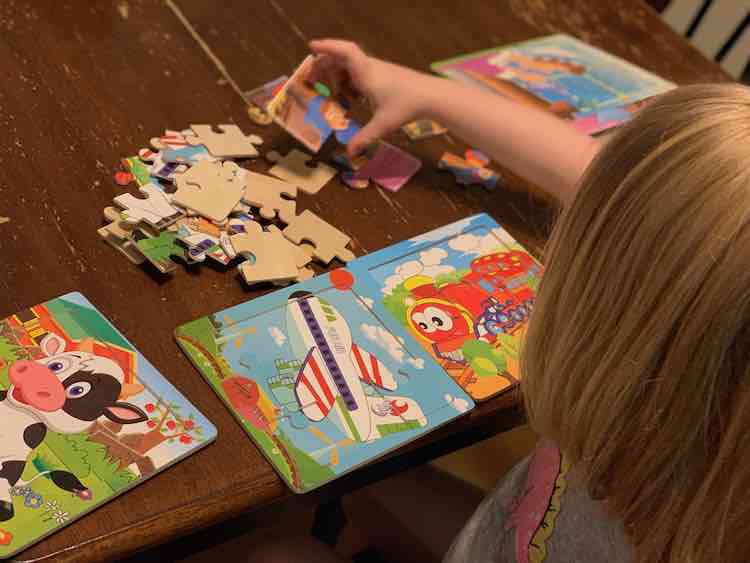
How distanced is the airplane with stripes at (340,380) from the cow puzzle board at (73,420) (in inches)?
4.4

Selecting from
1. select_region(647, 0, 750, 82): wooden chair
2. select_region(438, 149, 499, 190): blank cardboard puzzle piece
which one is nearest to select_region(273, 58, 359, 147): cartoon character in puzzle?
select_region(438, 149, 499, 190): blank cardboard puzzle piece

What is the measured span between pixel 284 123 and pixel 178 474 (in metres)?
0.47

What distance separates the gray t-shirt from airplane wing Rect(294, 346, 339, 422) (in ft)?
0.74

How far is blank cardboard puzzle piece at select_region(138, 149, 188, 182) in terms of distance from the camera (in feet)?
3.10

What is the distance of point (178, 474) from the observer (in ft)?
2.35

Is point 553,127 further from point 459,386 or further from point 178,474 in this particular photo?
point 178,474

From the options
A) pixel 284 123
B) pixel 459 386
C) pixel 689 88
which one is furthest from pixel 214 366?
pixel 689 88

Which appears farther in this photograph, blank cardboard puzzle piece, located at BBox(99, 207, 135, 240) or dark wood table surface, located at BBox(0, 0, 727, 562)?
blank cardboard puzzle piece, located at BBox(99, 207, 135, 240)

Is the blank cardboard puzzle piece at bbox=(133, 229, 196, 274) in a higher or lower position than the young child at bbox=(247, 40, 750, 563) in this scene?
lower

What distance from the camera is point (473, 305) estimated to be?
3.01 ft

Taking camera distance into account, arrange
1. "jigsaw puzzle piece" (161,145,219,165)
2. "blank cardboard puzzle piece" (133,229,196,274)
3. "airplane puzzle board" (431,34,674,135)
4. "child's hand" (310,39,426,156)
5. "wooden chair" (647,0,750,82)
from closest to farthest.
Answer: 1. "blank cardboard puzzle piece" (133,229,196,274)
2. "jigsaw puzzle piece" (161,145,219,165)
3. "child's hand" (310,39,426,156)
4. "airplane puzzle board" (431,34,674,135)
5. "wooden chair" (647,0,750,82)

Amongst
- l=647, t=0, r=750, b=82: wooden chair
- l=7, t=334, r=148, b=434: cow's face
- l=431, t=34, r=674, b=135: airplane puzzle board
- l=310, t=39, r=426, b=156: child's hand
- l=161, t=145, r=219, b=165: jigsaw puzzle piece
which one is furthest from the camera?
l=647, t=0, r=750, b=82: wooden chair

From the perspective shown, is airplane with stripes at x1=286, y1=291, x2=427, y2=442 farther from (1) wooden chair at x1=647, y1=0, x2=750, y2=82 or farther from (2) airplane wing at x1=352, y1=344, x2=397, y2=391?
(1) wooden chair at x1=647, y1=0, x2=750, y2=82

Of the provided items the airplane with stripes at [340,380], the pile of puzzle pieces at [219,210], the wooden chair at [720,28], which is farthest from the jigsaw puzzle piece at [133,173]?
the wooden chair at [720,28]
